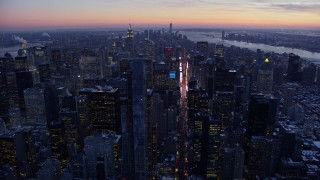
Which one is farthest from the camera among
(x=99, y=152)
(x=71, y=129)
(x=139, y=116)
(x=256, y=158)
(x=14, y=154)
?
(x=71, y=129)

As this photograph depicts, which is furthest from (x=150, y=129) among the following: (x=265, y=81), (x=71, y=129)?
(x=265, y=81)

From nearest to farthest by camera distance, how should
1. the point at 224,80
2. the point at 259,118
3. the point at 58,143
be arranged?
the point at 58,143
the point at 259,118
the point at 224,80

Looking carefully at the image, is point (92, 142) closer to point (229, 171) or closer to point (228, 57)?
point (229, 171)

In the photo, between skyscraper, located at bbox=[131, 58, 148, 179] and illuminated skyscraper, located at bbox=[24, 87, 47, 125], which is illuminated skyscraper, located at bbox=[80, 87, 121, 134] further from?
→ illuminated skyscraper, located at bbox=[24, 87, 47, 125]

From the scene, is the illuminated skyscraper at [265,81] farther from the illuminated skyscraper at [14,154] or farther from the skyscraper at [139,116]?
the illuminated skyscraper at [14,154]

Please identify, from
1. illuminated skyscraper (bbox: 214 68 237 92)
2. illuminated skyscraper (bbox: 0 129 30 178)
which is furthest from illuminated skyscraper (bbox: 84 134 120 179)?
illuminated skyscraper (bbox: 214 68 237 92)

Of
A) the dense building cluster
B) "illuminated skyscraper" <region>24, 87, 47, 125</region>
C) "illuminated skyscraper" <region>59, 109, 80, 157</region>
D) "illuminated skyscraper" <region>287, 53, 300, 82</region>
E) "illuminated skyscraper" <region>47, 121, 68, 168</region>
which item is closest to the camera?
the dense building cluster

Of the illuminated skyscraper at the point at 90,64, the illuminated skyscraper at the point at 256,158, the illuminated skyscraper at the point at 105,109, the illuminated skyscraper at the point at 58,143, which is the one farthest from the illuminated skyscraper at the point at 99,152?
the illuminated skyscraper at the point at 90,64

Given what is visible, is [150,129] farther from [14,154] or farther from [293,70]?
[293,70]
